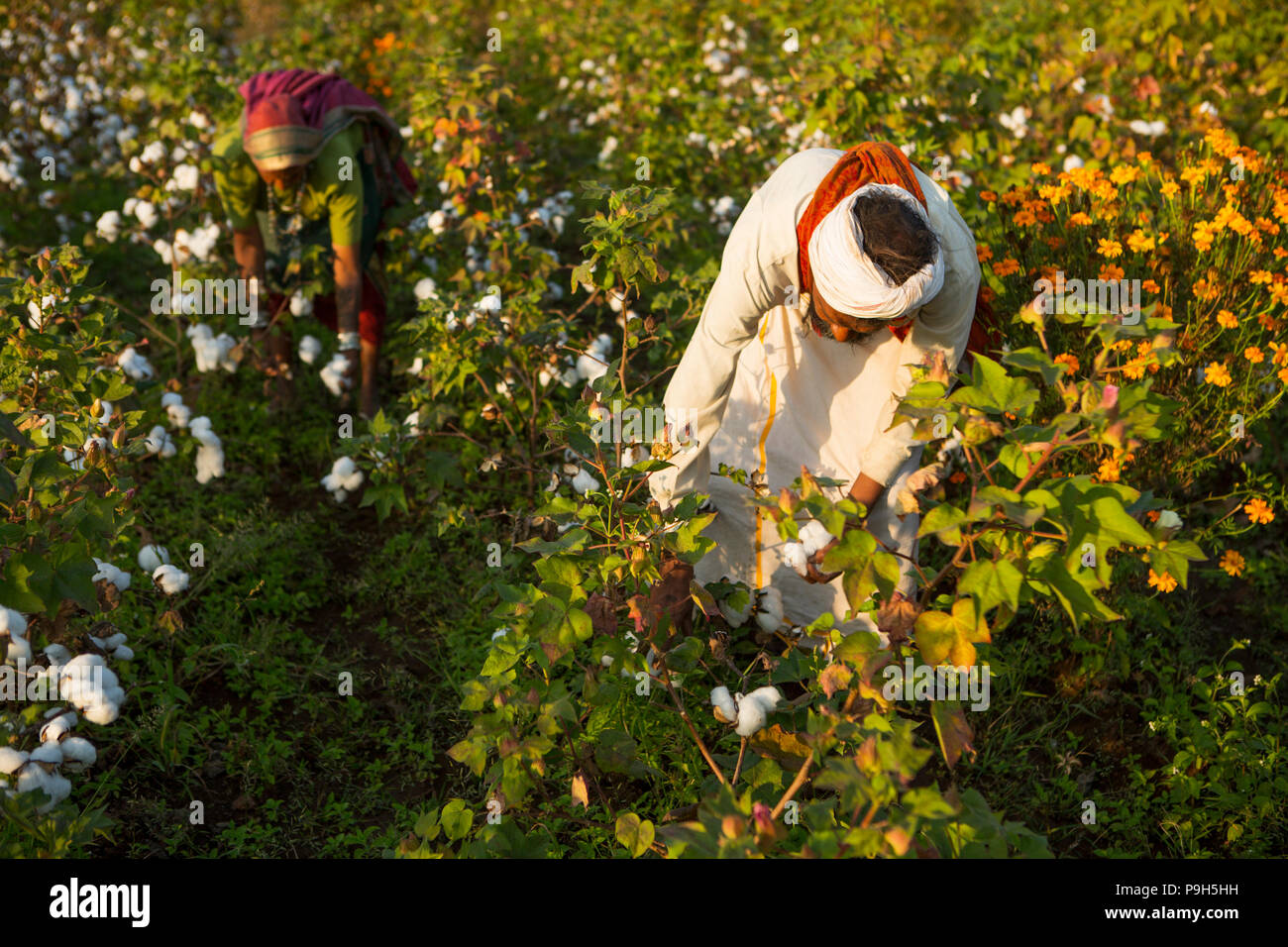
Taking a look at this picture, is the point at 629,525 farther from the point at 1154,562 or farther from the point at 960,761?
the point at 960,761

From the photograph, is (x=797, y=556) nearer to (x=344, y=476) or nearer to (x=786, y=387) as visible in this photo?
(x=786, y=387)

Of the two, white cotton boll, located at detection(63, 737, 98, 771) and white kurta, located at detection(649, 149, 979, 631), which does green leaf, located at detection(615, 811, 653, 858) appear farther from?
white cotton boll, located at detection(63, 737, 98, 771)

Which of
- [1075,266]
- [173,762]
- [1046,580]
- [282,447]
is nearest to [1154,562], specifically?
[1046,580]

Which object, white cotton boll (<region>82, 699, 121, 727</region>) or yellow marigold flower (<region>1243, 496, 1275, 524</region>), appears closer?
white cotton boll (<region>82, 699, 121, 727</region>)

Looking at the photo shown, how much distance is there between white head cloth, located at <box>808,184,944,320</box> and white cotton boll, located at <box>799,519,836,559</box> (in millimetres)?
416

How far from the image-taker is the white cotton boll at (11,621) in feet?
6.06

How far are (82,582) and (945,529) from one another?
145 cm

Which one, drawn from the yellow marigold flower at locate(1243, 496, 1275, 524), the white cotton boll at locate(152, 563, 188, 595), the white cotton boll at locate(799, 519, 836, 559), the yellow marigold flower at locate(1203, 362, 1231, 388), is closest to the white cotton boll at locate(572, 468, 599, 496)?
the white cotton boll at locate(799, 519, 836, 559)

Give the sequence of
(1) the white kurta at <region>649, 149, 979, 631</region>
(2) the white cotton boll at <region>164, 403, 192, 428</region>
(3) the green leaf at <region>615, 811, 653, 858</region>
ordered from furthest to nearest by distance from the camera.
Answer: (2) the white cotton boll at <region>164, 403, 192, 428</region>
(1) the white kurta at <region>649, 149, 979, 631</region>
(3) the green leaf at <region>615, 811, 653, 858</region>

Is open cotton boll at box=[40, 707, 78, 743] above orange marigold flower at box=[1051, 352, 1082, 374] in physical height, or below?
below

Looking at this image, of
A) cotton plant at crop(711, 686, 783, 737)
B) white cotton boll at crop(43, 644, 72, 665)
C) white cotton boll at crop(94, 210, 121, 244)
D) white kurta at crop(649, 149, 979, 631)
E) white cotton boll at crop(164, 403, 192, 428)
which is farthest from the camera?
white cotton boll at crop(94, 210, 121, 244)

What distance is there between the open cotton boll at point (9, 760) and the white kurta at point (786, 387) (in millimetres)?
1302

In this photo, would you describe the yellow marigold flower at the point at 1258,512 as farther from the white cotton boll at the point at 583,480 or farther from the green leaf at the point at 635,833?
the green leaf at the point at 635,833

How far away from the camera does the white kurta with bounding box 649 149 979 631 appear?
2232mm
